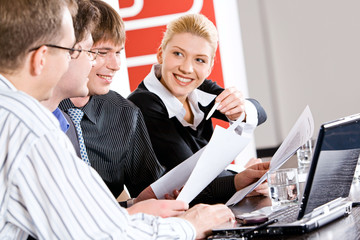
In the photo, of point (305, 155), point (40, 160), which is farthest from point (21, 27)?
point (305, 155)

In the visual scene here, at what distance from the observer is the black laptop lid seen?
4.23 ft

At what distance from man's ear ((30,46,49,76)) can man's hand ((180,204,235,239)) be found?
519 mm

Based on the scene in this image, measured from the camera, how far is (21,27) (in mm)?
1245

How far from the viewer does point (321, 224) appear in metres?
1.37

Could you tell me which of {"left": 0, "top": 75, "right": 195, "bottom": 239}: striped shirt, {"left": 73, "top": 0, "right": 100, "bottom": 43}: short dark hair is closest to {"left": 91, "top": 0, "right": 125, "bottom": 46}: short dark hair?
{"left": 73, "top": 0, "right": 100, "bottom": 43}: short dark hair

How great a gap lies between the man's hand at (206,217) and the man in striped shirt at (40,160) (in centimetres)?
10

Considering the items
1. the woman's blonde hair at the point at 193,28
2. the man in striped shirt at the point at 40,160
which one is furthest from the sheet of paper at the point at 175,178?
the woman's blonde hair at the point at 193,28

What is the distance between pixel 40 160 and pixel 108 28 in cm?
133

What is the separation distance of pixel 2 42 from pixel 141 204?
591 millimetres

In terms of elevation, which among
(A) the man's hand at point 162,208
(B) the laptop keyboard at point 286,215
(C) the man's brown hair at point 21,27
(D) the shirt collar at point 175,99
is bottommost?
(B) the laptop keyboard at point 286,215

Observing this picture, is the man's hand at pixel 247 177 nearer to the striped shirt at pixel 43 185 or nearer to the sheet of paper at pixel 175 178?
the sheet of paper at pixel 175 178

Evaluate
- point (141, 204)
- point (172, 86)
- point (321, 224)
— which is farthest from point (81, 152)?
point (321, 224)

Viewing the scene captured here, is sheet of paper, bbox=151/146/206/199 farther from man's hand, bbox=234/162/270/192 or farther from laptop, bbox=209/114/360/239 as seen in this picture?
laptop, bbox=209/114/360/239

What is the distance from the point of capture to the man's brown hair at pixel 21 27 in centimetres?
124
